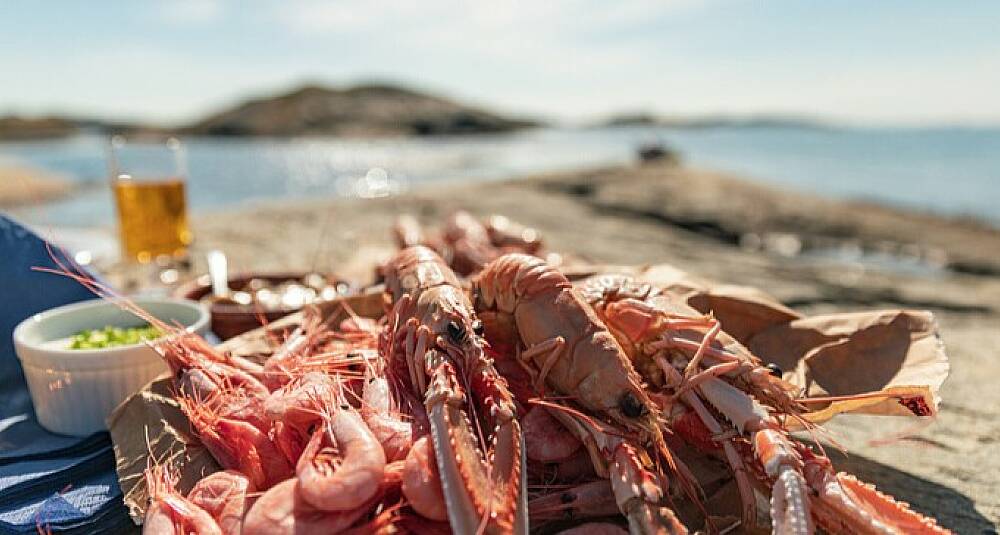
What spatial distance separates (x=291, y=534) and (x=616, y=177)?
14440 mm

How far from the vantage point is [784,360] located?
2.93m

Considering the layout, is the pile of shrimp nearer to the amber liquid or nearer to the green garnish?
the green garnish

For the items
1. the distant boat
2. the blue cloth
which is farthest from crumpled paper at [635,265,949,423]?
the distant boat

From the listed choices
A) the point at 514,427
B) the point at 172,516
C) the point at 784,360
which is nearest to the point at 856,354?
the point at 784,360

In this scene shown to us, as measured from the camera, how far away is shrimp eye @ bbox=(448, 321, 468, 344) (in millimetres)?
2250

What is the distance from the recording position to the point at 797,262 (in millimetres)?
8812

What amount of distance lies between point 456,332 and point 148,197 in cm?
295

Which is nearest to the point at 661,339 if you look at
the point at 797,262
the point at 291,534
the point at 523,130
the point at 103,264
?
the point at 291,534

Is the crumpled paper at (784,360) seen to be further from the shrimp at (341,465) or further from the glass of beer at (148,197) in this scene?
the glass of beer at (148,197)

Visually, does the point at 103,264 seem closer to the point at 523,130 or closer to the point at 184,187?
the point at 184,187

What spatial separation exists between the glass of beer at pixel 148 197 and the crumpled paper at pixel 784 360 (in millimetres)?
1669

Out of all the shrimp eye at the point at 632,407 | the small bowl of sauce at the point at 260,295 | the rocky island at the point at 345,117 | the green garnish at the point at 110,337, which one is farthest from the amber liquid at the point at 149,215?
the rocky island at the point at 345,117

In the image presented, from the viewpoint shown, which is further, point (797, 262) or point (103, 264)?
point (797, 262)

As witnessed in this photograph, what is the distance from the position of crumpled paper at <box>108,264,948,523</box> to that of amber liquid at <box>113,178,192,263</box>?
166 centimetres
